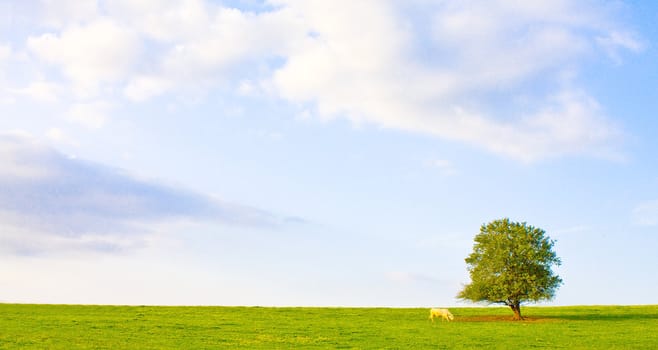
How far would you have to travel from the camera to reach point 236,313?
68.2 m

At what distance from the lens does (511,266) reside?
216ft

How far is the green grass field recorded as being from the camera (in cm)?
4416

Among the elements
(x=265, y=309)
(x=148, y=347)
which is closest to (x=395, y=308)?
(x=265, y=309)

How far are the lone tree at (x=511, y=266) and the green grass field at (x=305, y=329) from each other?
9.32 feet

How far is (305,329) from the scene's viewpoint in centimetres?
5381

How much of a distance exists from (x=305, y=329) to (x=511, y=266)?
84.8 feet

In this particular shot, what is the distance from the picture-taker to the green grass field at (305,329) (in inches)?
1738

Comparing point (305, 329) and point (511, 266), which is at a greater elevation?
point (511, 266)

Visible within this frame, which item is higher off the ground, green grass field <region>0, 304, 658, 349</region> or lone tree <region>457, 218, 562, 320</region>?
lone tree <region>457, 218, 562, 320</region>

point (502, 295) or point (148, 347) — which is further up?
point (502, 295)

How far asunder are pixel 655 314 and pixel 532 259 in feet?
63.1

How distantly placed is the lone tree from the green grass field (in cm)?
284

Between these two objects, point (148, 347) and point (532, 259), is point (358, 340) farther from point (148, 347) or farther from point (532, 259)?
point (532, 259)

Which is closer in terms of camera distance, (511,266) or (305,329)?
(305,329)
